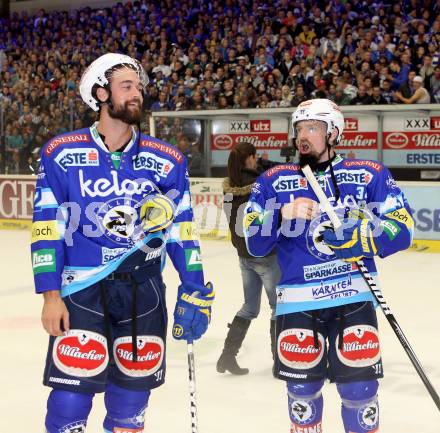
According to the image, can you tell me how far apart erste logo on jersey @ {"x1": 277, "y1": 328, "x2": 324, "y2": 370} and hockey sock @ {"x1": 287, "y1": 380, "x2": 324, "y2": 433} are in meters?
0.08

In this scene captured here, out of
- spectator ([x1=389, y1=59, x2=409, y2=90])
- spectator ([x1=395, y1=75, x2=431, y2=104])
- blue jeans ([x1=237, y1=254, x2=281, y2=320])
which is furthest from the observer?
spectator ([x1=389, y1=59, x2=409, y2=90])

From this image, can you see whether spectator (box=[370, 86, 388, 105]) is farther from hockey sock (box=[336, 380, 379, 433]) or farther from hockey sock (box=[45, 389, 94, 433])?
hockey sock (box=[45, 389, 94, 433])

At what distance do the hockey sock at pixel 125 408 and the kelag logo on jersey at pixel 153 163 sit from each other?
84 cm

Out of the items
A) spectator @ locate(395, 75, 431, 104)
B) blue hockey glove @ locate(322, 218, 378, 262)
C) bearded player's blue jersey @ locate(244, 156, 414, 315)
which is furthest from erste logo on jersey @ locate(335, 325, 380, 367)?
spectator @ locate(395, 75, 431, 104)

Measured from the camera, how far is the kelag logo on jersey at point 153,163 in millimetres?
2867

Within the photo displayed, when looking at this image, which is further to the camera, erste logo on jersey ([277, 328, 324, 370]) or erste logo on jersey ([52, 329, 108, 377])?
erste logo on jersey ([277, 328, 324, 370])

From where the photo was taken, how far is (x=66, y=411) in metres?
2.70

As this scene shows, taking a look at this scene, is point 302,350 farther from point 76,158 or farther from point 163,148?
point 76,158

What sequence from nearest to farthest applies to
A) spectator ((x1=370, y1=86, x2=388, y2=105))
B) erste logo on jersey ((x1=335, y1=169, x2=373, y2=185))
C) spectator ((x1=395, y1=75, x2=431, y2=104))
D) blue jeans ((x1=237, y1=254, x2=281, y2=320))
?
erste logo on jersey ((x1=335, y1=169, x2=373, y2=185)) < blue jeans ((x1=237, y1=254, x2=281, y2=320)) < spectator ((x1=395, y1=75, x2=431, y2=104)) < spectator ((x1=370, y1=86, x2=388, y2=105))

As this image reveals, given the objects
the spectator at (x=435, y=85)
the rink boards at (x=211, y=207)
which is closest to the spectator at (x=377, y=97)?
the spectator at (x=435, y=85)

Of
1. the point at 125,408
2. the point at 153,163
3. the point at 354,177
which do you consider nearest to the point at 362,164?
the point at 354,177

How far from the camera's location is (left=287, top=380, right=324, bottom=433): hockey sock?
10.1ft

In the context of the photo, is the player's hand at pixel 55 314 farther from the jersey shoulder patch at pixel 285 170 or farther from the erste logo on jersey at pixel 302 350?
the jersey shoulder patch at pixel 285 170

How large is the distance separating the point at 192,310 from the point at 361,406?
80cm
